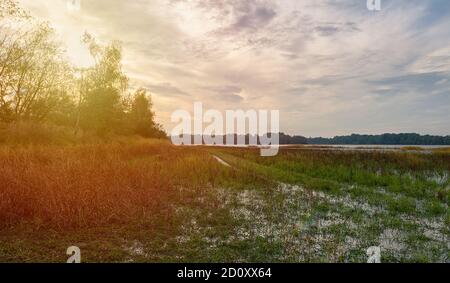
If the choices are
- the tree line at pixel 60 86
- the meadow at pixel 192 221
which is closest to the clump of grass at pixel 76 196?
the meadow at pixel 192 221

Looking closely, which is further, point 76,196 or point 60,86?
point 60,86

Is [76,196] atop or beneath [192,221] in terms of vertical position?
atop

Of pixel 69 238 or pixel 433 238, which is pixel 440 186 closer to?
pixel 433 238

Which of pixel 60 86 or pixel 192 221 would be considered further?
pixel 60 86

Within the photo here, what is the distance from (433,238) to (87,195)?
8542mm

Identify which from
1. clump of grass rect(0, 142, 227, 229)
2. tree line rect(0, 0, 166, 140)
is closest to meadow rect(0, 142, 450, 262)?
clump of grass rect(0, 142, 227, 229)

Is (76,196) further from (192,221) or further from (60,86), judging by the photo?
(60,86)

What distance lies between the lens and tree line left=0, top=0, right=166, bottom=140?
2195 cm

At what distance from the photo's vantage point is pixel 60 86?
2733 cm

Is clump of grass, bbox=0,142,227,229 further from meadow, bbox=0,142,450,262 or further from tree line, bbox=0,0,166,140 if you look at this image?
tree line, bbox=0,0,166,140

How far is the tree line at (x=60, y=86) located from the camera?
21953 millimetres

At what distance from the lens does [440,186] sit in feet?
46.2

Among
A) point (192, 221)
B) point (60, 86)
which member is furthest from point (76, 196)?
point (60, 86)
